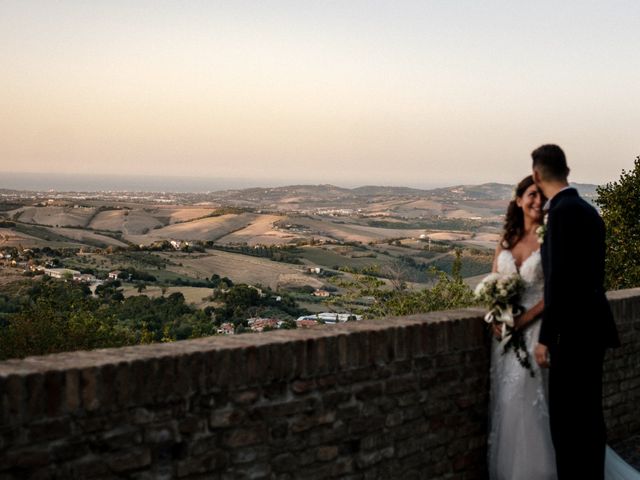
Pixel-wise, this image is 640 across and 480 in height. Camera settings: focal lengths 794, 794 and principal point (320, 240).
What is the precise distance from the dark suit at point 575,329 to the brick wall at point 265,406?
2.33ft

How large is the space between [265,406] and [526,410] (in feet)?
5.82

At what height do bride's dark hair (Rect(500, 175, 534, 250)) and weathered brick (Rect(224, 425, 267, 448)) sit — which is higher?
bride's dark hair (Rect(500, 175, 534, 250))

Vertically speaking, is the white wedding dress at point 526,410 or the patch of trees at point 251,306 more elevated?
the white wedding dress at point 526,410

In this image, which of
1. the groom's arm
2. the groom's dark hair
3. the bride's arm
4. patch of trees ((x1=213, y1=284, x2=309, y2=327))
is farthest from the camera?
patch of trees ((x1=213, y1=284, x2=309, y2=327))

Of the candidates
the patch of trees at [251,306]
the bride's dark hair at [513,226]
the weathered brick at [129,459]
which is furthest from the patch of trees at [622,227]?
the weathered brick at [129,459]

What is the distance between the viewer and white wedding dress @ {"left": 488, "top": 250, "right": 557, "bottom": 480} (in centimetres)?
481

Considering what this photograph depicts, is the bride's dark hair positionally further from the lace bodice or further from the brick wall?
the brick wall

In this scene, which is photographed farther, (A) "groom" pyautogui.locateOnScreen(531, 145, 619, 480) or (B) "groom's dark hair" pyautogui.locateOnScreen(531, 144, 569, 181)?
(B) "groom's dark hair" pyautogui.locateOnScreen(531, 144, 569, 181)

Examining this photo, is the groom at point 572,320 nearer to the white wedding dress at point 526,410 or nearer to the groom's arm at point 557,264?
the groom's arm at point 557,264

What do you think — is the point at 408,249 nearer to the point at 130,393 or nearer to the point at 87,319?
the point at 87,319

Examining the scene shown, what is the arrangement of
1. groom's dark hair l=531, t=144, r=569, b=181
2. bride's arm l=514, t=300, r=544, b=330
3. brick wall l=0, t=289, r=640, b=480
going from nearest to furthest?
brick wall l=0, t=289, r=640, b=480 < groom's dark hair l=531, t=144, r=569, b=181 < bride's arm l=514, t=300, r=544, b=330

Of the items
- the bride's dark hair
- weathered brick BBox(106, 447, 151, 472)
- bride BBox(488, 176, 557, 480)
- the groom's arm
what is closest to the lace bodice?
bride BBox(488, 176, 557, 480)

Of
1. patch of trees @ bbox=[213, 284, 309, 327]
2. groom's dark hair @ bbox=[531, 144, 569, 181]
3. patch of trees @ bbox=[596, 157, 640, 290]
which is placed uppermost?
groom's dark hair @ bbox=[531, 144, 569, 181]

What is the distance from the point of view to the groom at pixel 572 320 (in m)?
4.30
